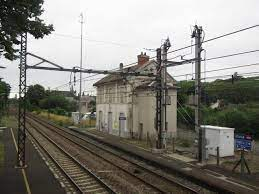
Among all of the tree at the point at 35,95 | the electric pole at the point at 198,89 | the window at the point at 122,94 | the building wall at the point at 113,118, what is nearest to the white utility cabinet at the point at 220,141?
the electric pole at the point at 198,89

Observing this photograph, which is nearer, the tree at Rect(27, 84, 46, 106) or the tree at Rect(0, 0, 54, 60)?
the tree at Rect(0, 0, 54, 60)

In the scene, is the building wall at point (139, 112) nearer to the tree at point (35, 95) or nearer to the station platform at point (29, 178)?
the station platform at point (29, 178)

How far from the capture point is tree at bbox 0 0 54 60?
11891mm

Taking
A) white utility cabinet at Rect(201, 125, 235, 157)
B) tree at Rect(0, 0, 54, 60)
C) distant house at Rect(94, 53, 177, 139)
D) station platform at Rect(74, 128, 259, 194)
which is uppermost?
tree at Rect(0, 0, 54, 60)

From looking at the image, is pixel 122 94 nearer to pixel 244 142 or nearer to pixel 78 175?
pixel 244 142

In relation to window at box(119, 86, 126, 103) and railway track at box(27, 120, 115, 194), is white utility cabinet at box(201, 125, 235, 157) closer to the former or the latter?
railway track at box(27, 120, 115, 194)

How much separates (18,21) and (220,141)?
55.5 ft

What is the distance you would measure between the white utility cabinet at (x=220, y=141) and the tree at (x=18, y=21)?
49.9 ft

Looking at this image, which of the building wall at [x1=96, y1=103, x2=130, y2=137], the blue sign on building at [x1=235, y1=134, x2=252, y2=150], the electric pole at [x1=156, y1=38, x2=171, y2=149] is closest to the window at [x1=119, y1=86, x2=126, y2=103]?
the building wall at [x1=96, y1=103, x2=130, y2=137]

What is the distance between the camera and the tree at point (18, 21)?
468 inches

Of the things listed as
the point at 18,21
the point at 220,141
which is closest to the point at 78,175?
the point at 18,21

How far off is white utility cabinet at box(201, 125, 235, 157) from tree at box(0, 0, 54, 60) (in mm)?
15203

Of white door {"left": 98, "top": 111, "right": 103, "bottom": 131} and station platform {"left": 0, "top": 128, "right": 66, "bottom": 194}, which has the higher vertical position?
white door {"left": 98, "top": 111, "right": 103, "bottom": 131}

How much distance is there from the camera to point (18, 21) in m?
12.6
